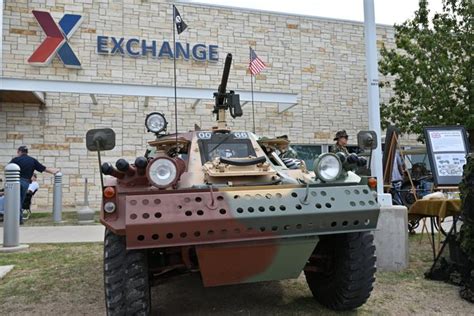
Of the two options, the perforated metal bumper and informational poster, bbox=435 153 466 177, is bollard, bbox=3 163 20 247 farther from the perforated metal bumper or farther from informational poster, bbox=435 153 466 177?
informational poster, bbox=435 153 466 177

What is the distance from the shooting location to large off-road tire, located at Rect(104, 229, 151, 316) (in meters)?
3.16

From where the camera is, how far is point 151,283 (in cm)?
361

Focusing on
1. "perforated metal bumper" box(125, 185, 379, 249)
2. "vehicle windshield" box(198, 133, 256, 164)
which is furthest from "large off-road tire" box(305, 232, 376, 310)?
"vehicle windshield" box(198, 133, 256, 164)

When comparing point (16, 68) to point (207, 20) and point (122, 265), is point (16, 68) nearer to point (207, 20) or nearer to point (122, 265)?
point (207, 20)

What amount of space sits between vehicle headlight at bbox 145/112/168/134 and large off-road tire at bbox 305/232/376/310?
2208mm

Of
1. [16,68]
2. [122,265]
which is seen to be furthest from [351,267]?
[16,68]

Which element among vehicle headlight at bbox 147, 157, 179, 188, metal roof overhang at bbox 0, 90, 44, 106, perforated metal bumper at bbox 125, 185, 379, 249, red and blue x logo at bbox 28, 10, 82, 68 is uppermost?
red and blue x logo at bbox 28, 10, 82, 68

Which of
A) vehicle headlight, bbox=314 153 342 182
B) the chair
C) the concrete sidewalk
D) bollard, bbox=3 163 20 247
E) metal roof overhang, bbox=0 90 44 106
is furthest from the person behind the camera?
metal roof overhang, bbox=0 90 44 106

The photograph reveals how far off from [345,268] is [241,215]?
1222mm

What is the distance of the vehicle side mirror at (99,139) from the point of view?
326 cm

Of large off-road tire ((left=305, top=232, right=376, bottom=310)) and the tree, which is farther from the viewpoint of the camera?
the tree

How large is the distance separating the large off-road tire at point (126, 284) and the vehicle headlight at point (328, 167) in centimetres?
149

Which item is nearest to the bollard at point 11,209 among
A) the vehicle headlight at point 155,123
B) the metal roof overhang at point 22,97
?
the vehicle headlight at point 155,123

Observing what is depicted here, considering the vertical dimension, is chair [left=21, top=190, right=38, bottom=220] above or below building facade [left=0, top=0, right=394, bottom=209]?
below
